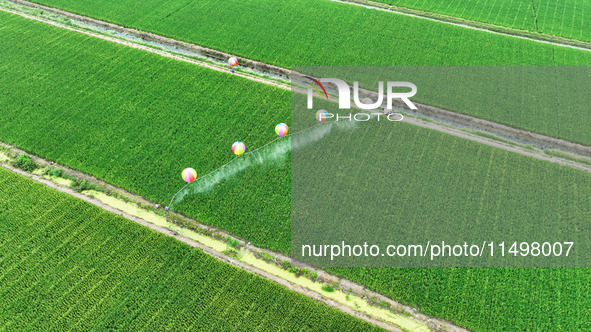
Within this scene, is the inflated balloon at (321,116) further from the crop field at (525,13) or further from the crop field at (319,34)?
the crop field at (525,13)

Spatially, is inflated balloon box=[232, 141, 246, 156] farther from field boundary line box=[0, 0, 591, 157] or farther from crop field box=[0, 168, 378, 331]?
field boundary line box=[0, 0, 591, 157]

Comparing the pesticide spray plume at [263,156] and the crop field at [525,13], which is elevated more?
the crop field at [525,13]

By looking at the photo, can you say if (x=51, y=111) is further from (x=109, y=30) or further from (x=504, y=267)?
(x=504, y=267)

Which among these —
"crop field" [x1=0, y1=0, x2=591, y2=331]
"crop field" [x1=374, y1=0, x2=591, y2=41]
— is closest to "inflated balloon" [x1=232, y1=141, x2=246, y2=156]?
"crop field" [x1=0, y1=0, x2=591, y2=331]

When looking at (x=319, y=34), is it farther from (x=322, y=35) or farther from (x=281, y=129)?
(x=281, y=129)

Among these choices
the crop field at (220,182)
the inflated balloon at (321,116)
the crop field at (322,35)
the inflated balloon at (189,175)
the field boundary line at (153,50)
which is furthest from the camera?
the crop field at (322,35)

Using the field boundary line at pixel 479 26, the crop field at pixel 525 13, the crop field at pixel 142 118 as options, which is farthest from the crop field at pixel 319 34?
the crop field at pixel 142 118
